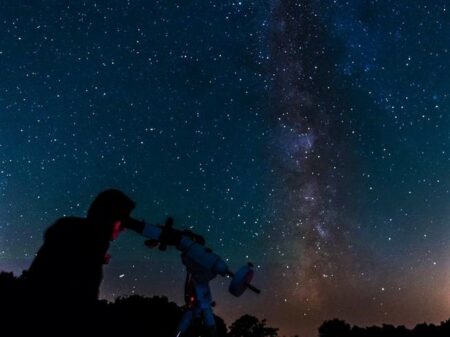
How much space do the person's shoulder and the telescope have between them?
1.94 ft

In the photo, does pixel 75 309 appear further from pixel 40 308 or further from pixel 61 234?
pixel 61 234

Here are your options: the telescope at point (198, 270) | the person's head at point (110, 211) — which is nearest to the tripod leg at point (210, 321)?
the telescope at point (198, 270)

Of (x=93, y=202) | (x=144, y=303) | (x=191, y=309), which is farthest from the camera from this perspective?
(x=144, y=303)

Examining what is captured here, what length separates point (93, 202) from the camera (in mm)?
2932

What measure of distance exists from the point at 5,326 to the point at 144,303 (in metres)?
14.0

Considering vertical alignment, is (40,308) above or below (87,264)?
below

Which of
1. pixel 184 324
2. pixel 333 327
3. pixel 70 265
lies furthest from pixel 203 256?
pixel 333 327

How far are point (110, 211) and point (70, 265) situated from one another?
576mm

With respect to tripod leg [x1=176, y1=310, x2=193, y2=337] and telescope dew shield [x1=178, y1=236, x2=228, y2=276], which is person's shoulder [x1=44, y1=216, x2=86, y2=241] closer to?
telescope dew shield [x1=178, y1=236, x2=228, y2=276]

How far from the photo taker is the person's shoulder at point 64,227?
96.4 inches

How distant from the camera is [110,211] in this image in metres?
2.88

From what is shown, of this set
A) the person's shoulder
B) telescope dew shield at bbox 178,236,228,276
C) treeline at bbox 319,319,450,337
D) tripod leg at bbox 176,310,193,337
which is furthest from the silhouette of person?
treeline at bbox 319,319,450,337

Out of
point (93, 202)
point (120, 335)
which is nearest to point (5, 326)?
point (120, 335)

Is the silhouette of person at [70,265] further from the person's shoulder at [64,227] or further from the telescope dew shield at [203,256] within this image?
the telescope dew shield at [203,256]
